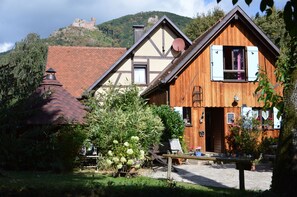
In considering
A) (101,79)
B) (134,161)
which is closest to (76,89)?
(101,79)

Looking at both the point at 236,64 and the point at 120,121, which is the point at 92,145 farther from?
the point at 236,64

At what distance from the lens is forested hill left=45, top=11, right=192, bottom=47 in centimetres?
7664

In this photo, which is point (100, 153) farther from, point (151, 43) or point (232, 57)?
point (151, 43)

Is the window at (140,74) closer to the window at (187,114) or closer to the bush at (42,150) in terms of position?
the window at (187,114)

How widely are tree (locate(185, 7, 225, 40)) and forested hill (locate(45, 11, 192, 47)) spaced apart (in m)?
35.4

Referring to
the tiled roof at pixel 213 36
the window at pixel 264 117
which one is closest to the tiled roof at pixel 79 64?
the tiled roof at pixel 213 36

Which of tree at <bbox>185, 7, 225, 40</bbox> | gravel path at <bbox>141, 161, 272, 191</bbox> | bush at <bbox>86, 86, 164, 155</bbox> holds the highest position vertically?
tree at <bbox>185, 7, 225, 40</bbox>

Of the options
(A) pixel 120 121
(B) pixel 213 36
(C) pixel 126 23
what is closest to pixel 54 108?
(A) pixel 120 121

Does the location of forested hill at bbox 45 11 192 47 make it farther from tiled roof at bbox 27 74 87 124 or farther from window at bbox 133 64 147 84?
tiled roof at bbox 27 74 87 124

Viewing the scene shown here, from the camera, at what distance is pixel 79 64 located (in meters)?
26.3

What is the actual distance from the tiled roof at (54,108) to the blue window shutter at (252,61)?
8.47m

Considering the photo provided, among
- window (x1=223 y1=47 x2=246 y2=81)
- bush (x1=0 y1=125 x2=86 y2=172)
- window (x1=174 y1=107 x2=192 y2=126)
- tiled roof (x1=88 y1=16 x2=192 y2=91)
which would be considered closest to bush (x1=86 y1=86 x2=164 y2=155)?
bush (x1=0 y1=125 x2=86 y2=172)

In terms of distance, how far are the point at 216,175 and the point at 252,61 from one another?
8.69m

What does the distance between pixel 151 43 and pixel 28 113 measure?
427 inches
